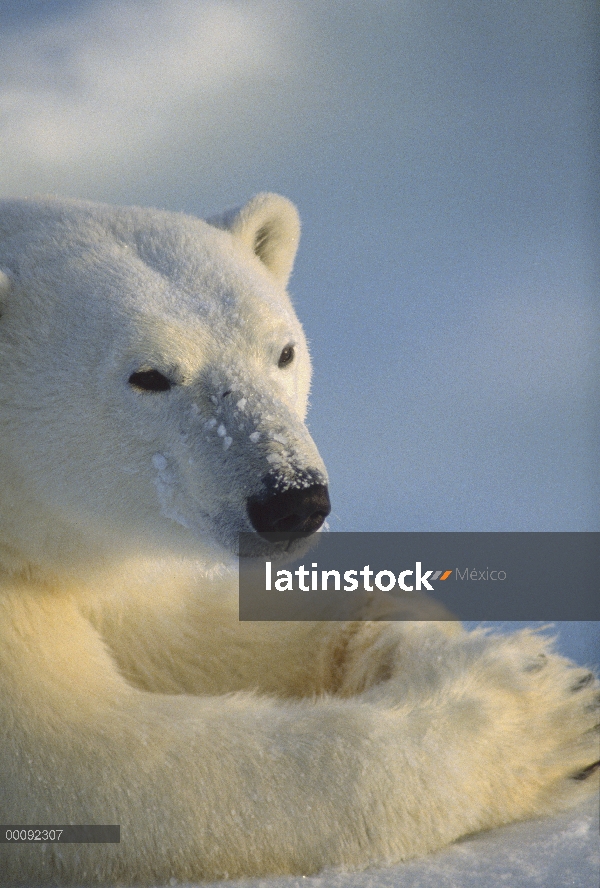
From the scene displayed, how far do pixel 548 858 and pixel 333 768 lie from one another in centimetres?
47

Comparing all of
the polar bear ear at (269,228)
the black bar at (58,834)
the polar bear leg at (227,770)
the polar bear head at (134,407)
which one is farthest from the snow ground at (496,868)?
the polar bear ear at (269,228)

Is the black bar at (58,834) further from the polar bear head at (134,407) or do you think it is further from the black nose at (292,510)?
the black nose at (292,510)

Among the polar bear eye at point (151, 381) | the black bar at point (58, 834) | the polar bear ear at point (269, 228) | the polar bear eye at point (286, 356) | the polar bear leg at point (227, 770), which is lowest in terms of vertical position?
the black bar at point (58, 834)

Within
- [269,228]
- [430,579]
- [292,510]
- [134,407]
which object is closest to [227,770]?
[292,510]

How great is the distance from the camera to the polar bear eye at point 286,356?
2201 mm

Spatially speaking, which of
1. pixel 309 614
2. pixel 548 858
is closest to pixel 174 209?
pixel 309 614

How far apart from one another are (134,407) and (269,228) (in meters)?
1.02

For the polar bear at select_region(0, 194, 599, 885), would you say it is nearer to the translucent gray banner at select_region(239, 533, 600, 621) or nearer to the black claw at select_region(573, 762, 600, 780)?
the black claw at select_region(573, 762, 600, 780)

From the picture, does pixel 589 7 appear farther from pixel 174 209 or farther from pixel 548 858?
pixel 548 858

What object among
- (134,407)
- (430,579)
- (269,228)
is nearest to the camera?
(134,407)

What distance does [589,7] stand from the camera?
114 inches

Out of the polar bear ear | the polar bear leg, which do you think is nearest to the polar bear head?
the polar bear leg

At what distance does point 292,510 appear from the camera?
1.77 metres

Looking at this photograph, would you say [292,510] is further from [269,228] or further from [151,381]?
[269,228]
